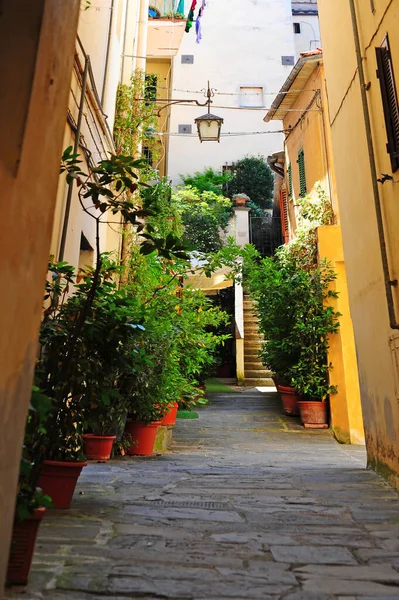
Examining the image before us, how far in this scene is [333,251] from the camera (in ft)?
30.7

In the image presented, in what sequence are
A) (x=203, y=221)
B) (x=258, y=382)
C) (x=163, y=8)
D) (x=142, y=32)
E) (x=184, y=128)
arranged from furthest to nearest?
(x=184, y=128), (x=203, y=221), (x=163, y=8), (x=258, y=382), (x=142, y=32)

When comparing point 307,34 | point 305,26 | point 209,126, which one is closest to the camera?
point 209,126

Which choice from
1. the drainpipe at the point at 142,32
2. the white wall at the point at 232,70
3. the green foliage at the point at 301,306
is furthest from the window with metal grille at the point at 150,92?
the white wall at the point at 232,70

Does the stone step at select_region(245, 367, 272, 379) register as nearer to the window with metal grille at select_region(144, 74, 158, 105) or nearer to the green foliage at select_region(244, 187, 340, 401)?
the green foliage at select_region(244, 187, 340, 401)

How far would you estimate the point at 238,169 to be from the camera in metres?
23.6

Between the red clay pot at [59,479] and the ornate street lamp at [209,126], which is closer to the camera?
the red clay pot at [59,479]

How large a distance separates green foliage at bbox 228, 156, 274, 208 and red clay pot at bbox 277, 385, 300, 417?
14.5m

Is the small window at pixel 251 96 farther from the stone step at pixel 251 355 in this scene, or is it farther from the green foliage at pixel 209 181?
the stone step at pixel 251 355

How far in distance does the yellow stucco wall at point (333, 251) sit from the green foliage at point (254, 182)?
9874 mm

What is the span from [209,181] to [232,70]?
780 centimetres

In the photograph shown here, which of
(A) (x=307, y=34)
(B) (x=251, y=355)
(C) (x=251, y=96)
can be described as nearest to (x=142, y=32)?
(B) (x=251, y=355)

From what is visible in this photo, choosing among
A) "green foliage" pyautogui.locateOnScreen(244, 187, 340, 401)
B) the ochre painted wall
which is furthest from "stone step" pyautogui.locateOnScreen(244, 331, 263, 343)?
the ochre painted wall

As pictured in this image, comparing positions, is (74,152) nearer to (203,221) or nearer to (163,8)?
(203,221)

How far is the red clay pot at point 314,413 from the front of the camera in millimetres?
8898
